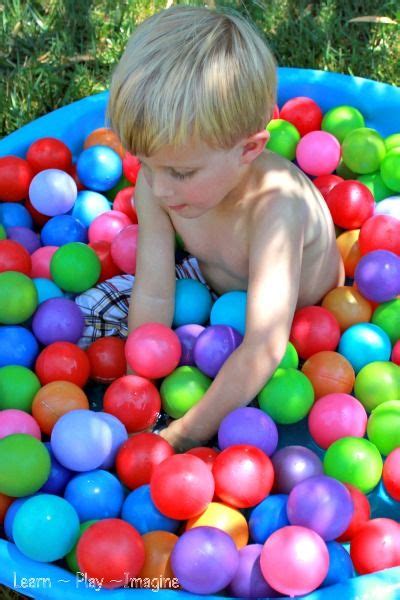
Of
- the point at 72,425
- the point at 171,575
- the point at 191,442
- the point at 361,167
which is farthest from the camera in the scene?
the point at 361,167

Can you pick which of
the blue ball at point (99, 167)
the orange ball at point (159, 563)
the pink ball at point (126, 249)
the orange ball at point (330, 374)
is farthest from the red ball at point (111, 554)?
the blue ball at point (99, 167)

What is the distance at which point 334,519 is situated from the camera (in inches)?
66.1

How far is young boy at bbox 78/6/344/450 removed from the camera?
1.68 metres

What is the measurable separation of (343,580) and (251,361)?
497 mm

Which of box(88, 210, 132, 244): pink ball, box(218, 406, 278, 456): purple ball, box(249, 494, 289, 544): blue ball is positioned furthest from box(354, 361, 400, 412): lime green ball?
box(88, 210, 132, 244): pink ball

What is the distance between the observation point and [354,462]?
6.07 ft

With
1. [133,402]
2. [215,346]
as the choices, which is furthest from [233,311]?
[133,402]

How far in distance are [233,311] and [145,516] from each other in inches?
22.3

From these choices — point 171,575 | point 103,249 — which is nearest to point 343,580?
point 171,575

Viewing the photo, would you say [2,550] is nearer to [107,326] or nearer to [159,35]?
[107,326]

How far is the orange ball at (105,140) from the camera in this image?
2.69m

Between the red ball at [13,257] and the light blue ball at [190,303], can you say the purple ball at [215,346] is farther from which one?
the red ball at [13,257]

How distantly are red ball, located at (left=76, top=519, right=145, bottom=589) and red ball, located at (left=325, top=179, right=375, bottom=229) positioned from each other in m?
1.10

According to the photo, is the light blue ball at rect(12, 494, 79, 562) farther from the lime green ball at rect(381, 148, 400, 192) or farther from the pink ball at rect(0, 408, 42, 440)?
the lime green ball at rect(381, 148, 400, 192)
